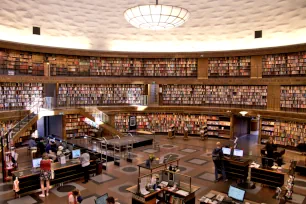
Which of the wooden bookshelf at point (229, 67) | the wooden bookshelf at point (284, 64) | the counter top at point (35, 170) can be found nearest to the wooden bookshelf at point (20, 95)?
the counter top at point (35, 170)

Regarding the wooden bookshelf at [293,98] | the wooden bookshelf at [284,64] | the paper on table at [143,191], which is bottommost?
the paper on table at [143,191]

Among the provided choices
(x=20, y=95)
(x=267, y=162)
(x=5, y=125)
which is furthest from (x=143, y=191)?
(x=20, y=95)

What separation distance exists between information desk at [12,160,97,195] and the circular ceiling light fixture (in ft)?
17.9

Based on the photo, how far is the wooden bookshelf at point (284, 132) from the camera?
532 inches

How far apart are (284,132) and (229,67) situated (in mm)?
5472

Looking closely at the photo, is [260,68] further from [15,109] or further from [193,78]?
[15,109]

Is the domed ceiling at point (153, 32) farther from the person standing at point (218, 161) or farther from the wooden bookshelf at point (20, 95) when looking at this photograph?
the person standing at point (218, 161)

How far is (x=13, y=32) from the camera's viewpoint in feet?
45.7

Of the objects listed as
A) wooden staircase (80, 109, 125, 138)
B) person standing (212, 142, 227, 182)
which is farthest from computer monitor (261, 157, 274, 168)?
wooden staircase (80, 109, 125, 138)

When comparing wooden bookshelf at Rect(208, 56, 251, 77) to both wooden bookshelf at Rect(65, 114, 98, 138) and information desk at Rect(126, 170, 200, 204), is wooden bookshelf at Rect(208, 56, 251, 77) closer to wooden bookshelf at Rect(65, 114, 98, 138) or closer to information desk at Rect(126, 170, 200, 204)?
wooden bookshelf at Rect(65, 114, 98, 138)

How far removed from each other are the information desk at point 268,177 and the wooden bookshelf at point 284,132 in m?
5.96

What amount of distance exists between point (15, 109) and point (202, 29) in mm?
11341

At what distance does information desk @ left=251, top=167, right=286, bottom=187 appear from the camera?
8.51m

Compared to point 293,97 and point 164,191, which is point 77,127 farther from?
point 293,97
